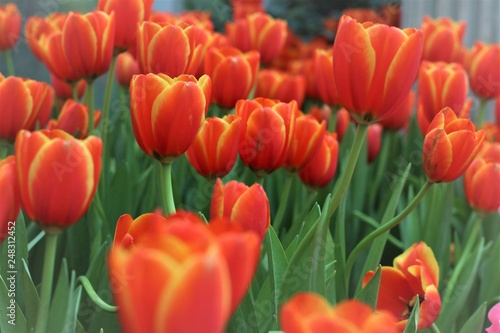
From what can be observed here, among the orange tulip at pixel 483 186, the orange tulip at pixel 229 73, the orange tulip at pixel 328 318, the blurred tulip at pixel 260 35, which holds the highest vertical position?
Result: the orange tulip at pixel 328 318

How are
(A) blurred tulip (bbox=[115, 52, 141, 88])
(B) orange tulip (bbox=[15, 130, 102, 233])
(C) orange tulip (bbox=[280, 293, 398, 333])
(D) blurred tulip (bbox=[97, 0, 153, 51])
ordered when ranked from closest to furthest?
(C) orange tulip (bbox=[280, 293, 398, 333]) → (B) orange tulip (bbox=[15, 130, 102, 233]) → (D) blurred tulip (bbox=[97, 0, 153, 51]) → (A) blurred tulip (bbox=[115, 52, 141, 88])

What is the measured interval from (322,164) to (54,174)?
363 mm

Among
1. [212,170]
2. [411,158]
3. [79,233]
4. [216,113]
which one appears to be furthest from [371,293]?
[411,158]

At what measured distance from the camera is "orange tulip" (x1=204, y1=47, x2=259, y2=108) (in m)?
0.73

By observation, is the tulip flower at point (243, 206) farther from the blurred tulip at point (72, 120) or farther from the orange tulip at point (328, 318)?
the blurred tulip at point (72, 120)

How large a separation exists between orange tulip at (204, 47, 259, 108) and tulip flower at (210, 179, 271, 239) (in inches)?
11.1

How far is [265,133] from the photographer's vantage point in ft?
1.80

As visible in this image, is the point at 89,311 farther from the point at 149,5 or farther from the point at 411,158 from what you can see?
the point at 411,158

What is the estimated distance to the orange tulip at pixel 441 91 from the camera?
0.74 m

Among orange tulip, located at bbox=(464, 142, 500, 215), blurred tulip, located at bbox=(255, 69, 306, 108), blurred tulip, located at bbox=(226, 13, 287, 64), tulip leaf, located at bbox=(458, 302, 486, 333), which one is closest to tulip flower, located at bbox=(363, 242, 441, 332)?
tulip leaf, located at bbox=(458, 302, 486, 333)

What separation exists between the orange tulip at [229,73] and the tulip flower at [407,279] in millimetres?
271

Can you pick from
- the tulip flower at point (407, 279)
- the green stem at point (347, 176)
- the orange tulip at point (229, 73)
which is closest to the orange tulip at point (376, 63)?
the green stem at point (347, 176)

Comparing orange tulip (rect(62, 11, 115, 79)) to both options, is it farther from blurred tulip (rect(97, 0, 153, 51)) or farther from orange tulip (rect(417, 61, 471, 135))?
orange tulip (rect(417, 61, 471, 135))

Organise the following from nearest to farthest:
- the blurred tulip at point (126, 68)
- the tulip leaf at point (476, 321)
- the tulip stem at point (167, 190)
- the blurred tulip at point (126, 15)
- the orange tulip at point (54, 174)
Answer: the orange tulip at point (54, 174), the tulip stem at point (167, 190), the tulip leaf at point (476, 321), the blurred tulip at point (126, 15), the blurred tulip at point (126, 68)
